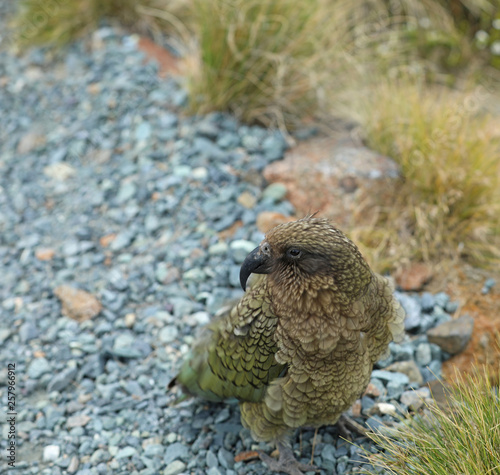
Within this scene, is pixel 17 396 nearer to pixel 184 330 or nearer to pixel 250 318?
pixel 184 330

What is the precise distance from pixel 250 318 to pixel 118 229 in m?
2.28

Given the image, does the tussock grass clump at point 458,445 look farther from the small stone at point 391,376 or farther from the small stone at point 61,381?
the small stone at point 61,381

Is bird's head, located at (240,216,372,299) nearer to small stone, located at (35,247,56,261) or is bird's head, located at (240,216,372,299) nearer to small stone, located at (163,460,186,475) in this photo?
small stone, located at (163,460,186,475)

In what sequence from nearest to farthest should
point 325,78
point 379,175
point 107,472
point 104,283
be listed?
point 107,472 < point 104,283 < point 379,175 < point 325,78

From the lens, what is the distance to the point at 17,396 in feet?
11.7

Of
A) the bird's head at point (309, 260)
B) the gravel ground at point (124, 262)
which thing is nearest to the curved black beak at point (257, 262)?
the bird's head at point (309, 260)

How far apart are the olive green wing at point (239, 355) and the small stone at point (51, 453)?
82 centimetres

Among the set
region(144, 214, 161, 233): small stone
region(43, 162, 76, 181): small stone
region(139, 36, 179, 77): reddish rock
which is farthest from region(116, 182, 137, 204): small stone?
region(139, 36, 179, 77): reddish rock

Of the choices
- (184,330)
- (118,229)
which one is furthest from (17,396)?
(118,229)

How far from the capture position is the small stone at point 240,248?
4.11 m

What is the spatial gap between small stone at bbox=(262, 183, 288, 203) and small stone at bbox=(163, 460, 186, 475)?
216 centimetres

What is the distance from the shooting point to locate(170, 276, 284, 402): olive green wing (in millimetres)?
2764

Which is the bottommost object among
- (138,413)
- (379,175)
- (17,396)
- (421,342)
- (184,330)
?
(17,396)

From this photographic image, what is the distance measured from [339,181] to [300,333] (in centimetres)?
221
